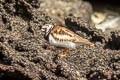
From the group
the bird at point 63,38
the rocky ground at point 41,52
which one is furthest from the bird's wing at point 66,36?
the rocky ground at point 41,52

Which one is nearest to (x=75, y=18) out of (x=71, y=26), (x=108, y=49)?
(x=71, y=26)

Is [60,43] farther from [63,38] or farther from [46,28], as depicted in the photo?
[46,28]

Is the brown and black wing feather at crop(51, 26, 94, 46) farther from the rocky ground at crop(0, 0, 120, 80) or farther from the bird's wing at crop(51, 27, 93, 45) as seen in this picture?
the rocky ground at crop(0, 0, 120, 80)

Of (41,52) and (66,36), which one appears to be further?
(66,36)

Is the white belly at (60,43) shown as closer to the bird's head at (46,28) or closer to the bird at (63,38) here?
the bird at (63,38)

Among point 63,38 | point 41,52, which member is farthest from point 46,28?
point 41,52

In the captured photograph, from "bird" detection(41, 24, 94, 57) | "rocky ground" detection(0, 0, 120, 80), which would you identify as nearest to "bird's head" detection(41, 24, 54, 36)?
"bird" detection(41, 24, 94, 57)

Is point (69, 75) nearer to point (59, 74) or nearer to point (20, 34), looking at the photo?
point (59, 74)
